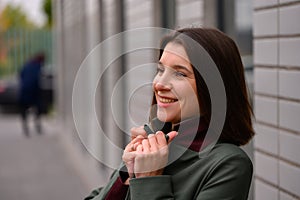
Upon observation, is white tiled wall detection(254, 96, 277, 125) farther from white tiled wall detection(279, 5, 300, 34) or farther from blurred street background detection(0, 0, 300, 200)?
white tiled wall detection(279, 5, 300, 34)

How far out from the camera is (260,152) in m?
3.12

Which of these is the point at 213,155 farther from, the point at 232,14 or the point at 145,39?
the point at 145,39

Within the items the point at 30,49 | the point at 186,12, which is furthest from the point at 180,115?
the point at 30,49

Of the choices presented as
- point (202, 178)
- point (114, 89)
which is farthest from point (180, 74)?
point (114, 89)

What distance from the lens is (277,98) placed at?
9.50 feet

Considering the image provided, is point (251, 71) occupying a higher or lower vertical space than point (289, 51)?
lower

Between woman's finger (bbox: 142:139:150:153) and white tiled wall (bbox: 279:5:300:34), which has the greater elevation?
white tiled wall (bbox: 279:5:300:34)

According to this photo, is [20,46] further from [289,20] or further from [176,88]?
[176,88]

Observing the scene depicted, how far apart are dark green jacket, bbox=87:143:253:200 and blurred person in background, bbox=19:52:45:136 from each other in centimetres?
1236

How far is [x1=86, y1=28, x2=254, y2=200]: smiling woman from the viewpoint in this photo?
1867 millimetres

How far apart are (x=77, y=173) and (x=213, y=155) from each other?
8044 mm

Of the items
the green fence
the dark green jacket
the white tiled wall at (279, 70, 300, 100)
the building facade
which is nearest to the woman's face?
the dark green jacket

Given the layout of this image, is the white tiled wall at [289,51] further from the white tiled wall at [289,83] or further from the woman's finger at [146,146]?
the woman's finger at [146,146]

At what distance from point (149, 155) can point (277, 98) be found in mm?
1172
